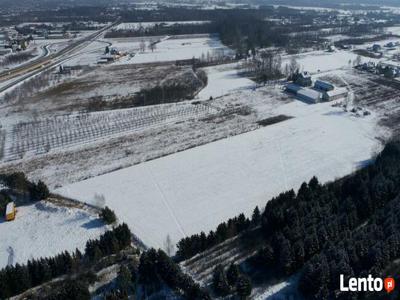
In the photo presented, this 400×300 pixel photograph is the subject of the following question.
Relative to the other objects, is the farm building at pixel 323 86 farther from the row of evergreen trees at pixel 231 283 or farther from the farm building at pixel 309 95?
the row of evergreen trees at pixel 231 283

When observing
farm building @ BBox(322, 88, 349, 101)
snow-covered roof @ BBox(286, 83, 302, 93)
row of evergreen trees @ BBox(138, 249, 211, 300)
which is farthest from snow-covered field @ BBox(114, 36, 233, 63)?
row of evergreen trees @ BBox(138, 249, 211, 300)

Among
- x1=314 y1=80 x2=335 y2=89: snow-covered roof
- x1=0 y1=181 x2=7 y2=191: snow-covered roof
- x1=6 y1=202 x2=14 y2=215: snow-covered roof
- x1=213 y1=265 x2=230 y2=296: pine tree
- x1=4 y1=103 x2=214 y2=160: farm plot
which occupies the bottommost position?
x1=213 y1=265 x2=230 y2=296: pine tree

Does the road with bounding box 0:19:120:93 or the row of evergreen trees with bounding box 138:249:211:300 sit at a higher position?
the road with bounding box 0:19:120:93

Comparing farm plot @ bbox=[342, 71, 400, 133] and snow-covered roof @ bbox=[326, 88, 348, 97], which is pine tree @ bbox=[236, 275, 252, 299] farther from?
snow-covered roof @ bbox=[326, 88, 348, 97]

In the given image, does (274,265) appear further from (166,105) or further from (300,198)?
(166,105)

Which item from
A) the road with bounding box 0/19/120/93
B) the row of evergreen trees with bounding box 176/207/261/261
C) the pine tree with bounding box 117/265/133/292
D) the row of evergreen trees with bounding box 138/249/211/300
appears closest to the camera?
the row of evergreen trees with bounding box 138/249/211/300

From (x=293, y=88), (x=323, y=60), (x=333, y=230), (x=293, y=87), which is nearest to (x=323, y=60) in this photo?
(x=323, y=60)

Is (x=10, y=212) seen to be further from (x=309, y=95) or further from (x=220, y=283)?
(x=309, y=95)

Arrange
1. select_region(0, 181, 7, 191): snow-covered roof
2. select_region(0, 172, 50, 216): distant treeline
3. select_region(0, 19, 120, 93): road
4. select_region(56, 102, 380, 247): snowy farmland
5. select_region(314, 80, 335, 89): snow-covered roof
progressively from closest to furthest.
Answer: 1. select_region(56, 102, 380, 247): snowy farmland
2. select_region(0, 172, 50, 216): distant treeline
3. select_region(0, 181, 7, 191): snow-covered roof
4. select_region(314, 80, 335, 89): snow-covered roof
5. select_region(0, 19, 120, 93): road
